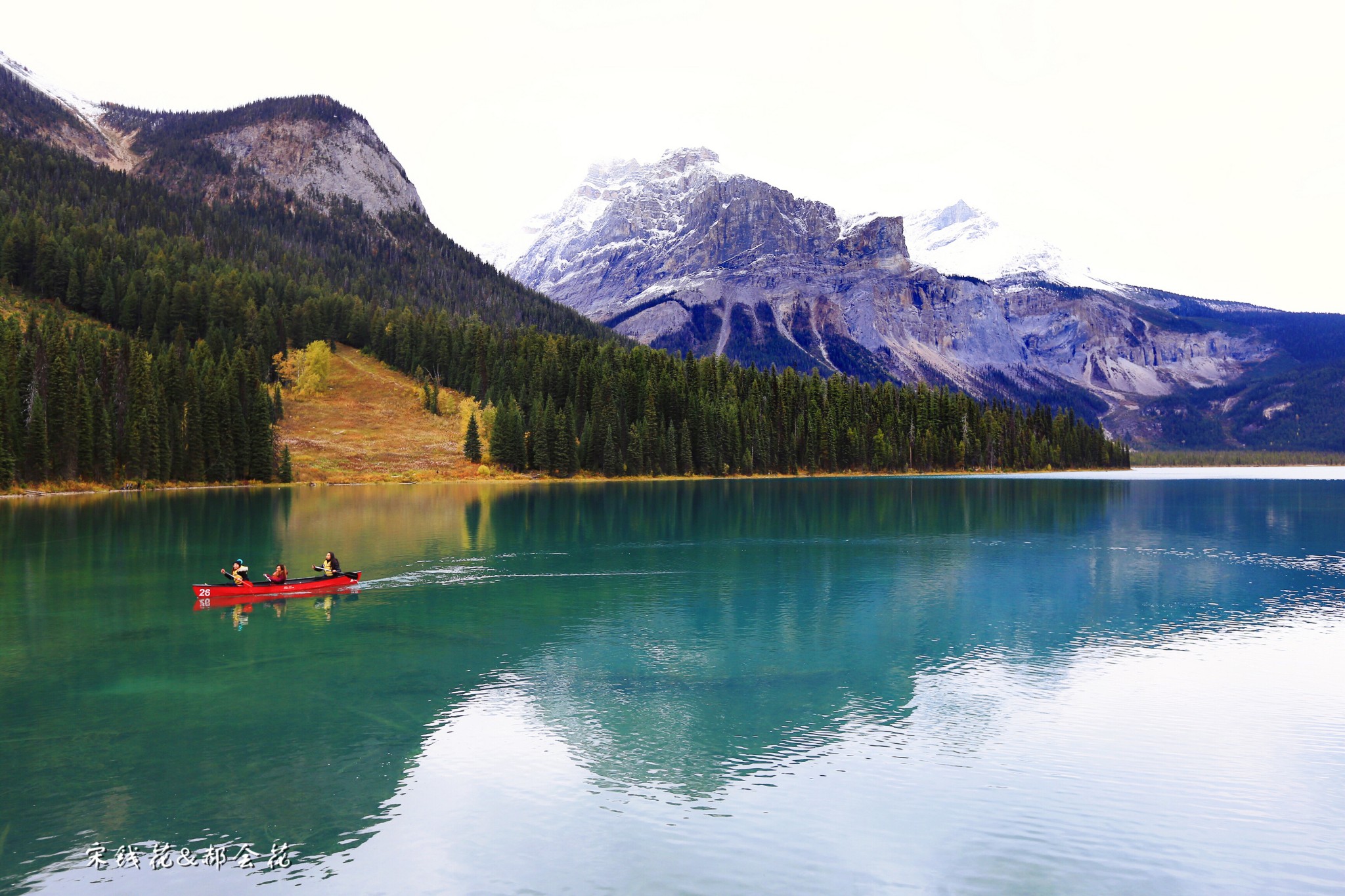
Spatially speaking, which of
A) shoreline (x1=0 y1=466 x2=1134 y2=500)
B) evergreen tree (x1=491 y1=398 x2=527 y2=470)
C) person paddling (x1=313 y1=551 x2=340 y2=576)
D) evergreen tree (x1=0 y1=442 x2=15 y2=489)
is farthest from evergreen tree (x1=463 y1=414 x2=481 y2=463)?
person paddling (x1=313 y1=551 x2=340 y2=576)

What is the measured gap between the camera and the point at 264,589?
44.0 meters

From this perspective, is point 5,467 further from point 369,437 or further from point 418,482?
point 369,437

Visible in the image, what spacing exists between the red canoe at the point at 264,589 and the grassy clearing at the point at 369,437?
4753 inches

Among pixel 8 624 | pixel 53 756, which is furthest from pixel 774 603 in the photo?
pixel 8 624

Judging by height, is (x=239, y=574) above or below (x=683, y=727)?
above

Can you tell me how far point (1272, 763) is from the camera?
21.9 m

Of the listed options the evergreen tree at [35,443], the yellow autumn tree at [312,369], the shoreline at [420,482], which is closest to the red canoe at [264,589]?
the shoreline at [420,482]

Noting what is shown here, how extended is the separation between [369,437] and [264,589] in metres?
140

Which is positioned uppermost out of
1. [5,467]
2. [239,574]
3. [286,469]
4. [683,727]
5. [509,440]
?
[509,440]

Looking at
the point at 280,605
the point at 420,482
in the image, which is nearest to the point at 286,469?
the point at 420,482

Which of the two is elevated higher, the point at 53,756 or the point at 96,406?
the point at 96,406

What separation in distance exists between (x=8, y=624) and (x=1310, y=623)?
5761 cm

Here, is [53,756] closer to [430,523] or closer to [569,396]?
[430,523]

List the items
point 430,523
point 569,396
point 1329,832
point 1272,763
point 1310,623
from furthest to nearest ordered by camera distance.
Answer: point 569,396
point 430,523
point 1310,623
point 1272,763
point 1329,832
